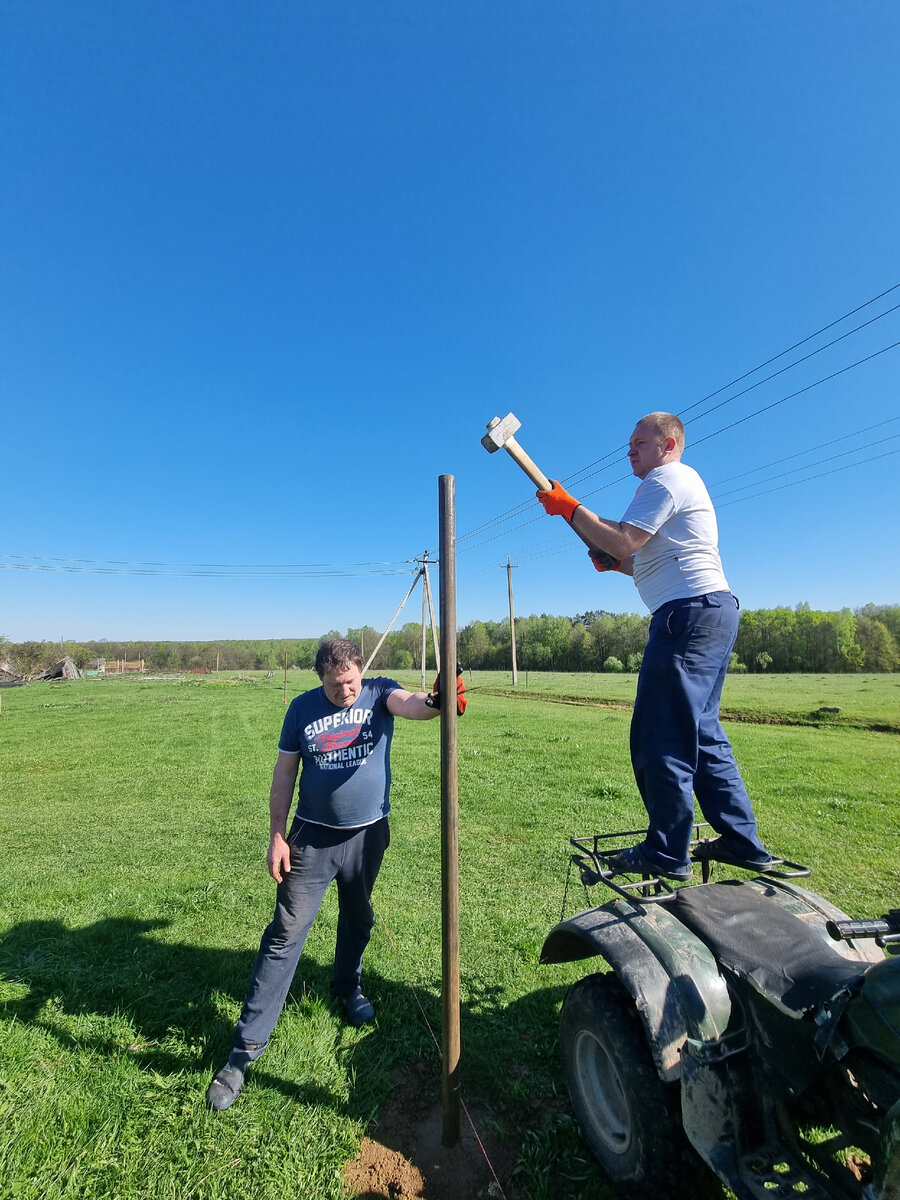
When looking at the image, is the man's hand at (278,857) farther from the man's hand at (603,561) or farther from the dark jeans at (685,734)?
the man's hand at (603,561)

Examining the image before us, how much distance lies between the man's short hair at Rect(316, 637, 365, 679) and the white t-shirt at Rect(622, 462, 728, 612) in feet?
5.67

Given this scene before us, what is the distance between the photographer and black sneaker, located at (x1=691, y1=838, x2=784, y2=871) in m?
2.85

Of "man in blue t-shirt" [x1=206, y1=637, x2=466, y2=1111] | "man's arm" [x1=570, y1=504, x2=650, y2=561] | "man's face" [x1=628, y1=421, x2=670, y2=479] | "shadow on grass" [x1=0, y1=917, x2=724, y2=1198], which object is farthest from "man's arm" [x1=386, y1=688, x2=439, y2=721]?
"shadow on grass" [x1=0, y1=917, x2=724, y2=1198]

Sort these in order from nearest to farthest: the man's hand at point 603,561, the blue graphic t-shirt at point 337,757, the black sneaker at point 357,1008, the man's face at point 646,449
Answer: the man's face at point 646,449 < the blue graphic t-shirt at point 337,757 < the man's hand at point 603,561 < the black sneaker at point 357,1008

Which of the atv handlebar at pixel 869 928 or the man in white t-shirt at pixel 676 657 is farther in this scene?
the man in white t-shirt at pixel 676 657

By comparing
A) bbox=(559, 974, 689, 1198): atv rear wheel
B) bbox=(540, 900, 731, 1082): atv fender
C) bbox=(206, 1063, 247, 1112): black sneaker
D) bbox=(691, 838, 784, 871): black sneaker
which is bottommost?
bbox=(206, 1063, 247, 1112): black sneaker

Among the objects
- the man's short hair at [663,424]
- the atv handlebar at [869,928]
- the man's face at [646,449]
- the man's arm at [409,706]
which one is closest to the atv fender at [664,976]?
the atv handlebar at [869,928]

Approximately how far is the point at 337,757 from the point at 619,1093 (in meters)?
2.04

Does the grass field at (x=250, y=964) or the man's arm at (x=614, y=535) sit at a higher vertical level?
the man's arm at (x=614, y=535)

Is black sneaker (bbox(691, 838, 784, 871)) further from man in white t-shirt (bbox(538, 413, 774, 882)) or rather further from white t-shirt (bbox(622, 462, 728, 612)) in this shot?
white t-shirt (bbox(622, 462, 728, 612))

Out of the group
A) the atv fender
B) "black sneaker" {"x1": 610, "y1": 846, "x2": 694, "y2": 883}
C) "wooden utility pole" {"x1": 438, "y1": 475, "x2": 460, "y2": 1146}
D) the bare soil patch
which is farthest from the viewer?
"wooden utility pole" {"x1": 438, "y1": 475, "x2": 460, "y2": 1146}

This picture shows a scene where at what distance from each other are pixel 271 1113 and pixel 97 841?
6166 millimetres

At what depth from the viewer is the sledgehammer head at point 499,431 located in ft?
11.1

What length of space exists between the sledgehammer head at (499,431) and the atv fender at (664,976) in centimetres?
251
